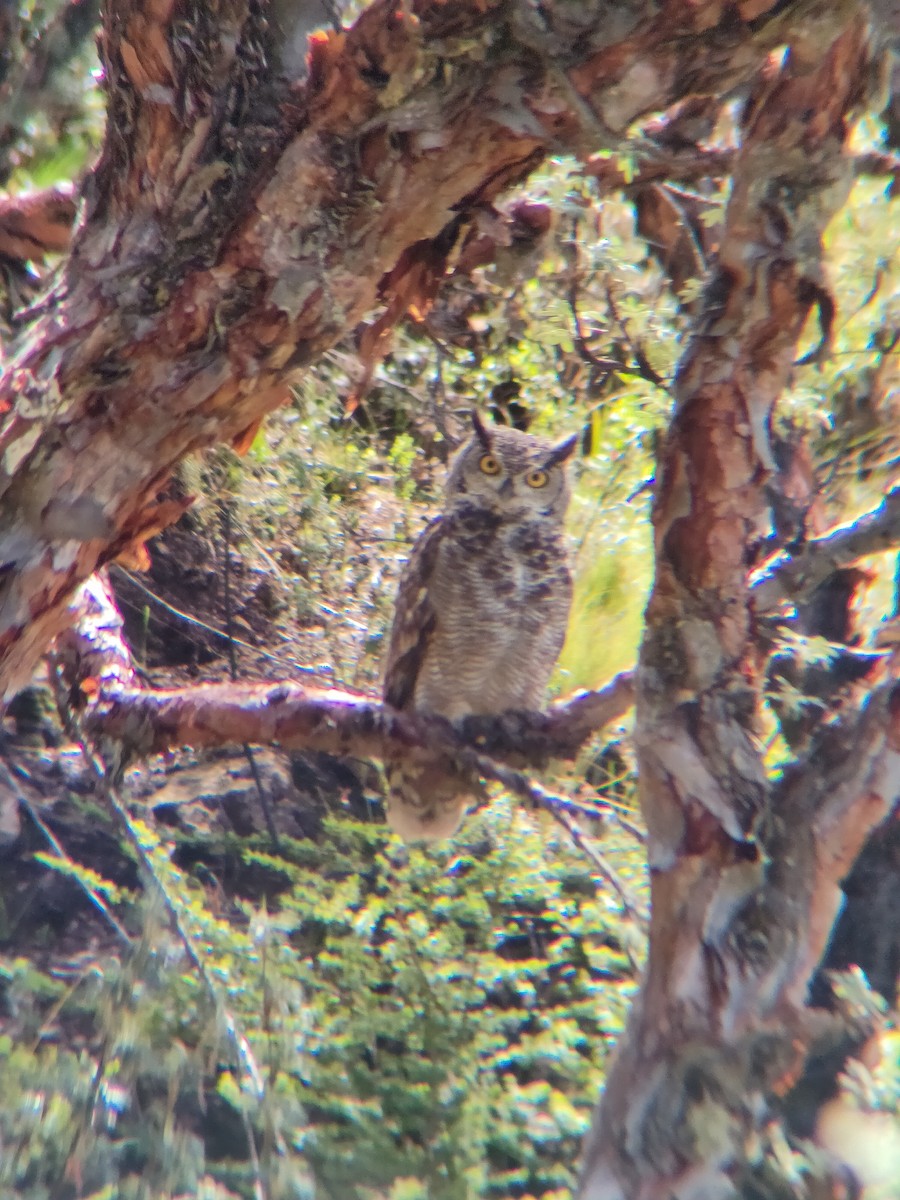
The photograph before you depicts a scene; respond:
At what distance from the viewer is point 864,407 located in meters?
2.38

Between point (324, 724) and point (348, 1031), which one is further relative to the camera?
point (348, 1031)

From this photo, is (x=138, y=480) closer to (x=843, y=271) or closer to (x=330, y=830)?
(x=843, y=271)

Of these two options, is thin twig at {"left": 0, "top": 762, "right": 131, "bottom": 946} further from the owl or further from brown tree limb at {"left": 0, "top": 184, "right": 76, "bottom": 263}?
brown tree limb at {"left": 0, "top": 184, "right": 76, "bottom": 263}

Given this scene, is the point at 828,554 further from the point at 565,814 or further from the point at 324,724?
the point at 324,724

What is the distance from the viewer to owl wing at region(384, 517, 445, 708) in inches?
100

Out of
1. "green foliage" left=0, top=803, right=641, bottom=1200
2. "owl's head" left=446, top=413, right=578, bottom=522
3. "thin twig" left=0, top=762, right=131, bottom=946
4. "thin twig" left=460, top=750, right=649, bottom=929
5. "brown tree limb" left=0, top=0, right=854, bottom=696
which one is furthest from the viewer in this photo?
"owl's head" left=446, top=413, right=578, bottom=522

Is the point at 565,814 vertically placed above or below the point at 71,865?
above

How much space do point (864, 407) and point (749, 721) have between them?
3.93 ft

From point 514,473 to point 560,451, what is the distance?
0.40 ft

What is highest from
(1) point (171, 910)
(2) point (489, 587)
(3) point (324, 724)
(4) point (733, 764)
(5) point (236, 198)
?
(5) point (236, 198)

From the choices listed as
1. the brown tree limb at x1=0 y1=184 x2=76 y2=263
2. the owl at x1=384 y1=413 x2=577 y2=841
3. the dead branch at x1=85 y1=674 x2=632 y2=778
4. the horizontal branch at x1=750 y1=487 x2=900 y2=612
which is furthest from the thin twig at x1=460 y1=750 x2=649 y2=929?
the brown tree limb at x1=0 y1=184 x2=76 y2=263

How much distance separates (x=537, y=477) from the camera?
2543mm

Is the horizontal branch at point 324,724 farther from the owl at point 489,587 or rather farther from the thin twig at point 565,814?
the owl at point 489,587

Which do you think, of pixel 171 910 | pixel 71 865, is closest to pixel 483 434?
pixel 171 910
